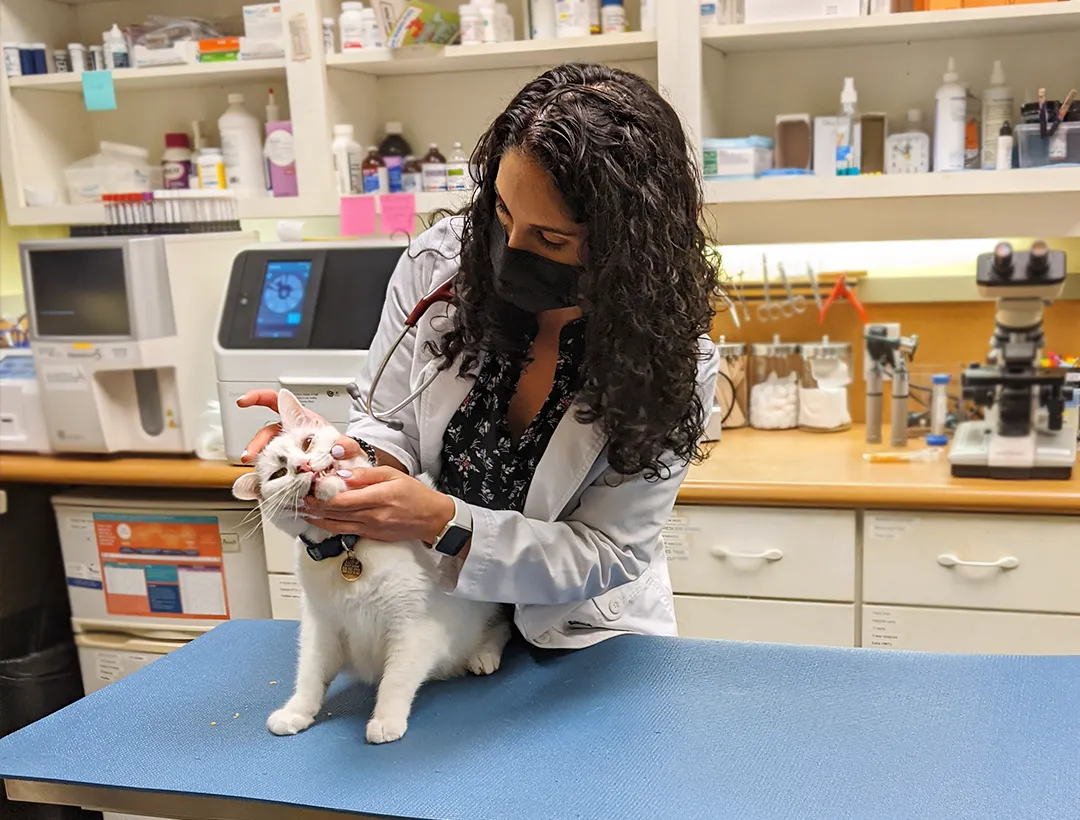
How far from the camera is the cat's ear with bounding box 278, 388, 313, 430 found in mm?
1166

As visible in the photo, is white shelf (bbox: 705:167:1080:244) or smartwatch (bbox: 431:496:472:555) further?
white shelf (bbox: 705:167:1080:244)

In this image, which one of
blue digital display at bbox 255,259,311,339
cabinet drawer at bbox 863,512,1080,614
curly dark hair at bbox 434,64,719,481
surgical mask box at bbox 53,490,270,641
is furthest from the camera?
surgical mask box at bbox 53,490,270,641

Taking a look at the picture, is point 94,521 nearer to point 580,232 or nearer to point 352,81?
point 352,81

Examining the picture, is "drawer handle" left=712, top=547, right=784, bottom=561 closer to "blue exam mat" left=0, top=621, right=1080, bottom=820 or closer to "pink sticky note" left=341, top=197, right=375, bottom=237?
"blue exam mat" left=0, top=621, right=1080, bottom=820

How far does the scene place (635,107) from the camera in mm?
1111

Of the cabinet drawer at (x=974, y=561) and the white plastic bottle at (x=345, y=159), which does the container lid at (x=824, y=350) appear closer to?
the cabinet drawer at (x=974, y=561)

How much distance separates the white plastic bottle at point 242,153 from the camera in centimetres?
269

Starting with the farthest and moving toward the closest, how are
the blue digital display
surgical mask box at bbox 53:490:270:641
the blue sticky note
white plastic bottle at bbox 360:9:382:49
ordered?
the blue sticky note → white plastic bottle at bbox 360:9:382:49 → surgical mask box at bbox 53:490:270:641 → the blue digital display

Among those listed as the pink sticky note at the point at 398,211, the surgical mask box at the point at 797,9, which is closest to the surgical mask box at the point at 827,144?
the surgical mask box at the point at 797,9

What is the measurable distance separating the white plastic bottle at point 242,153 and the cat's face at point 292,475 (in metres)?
1.74

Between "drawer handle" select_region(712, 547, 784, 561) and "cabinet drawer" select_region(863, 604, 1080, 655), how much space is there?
0.70 ft

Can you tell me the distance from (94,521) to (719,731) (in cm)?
187

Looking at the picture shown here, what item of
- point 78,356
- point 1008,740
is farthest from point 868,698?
point 78,356

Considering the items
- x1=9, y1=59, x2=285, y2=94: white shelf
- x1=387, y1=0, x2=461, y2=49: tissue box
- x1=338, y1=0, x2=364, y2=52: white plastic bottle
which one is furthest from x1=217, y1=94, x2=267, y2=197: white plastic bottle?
x1=387, y1=0, x2=461, y2=49: tissue box
